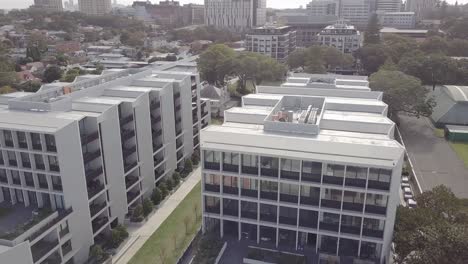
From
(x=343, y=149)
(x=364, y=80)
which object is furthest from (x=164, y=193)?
(x=364, y=80)

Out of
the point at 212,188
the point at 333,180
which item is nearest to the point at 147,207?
the point at 212,188

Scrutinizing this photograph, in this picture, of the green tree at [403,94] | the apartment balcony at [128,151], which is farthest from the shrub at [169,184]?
the green tree at [403,94]

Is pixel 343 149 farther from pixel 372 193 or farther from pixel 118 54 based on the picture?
pixel 118 54

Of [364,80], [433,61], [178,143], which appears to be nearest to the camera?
[178,143]

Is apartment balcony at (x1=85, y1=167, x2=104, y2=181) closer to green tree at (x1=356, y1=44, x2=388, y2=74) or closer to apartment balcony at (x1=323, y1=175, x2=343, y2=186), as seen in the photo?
apartment balcony at (x1=323, y1=175, x2=343, y2=186)

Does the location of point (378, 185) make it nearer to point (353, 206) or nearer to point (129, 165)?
point (353, 206)

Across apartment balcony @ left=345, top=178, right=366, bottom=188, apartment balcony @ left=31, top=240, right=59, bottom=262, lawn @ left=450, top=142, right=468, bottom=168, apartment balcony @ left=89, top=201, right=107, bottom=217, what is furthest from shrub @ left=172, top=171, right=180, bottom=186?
lawn @ left=450, top=142, right=468, bottom=168

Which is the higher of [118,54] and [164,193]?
Result: [118,54]
